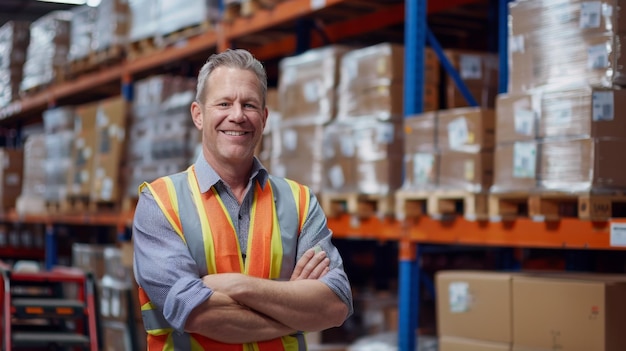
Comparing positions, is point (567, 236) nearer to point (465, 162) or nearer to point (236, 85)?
point (465, 162)

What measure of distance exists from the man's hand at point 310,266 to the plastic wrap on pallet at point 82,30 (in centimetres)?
865

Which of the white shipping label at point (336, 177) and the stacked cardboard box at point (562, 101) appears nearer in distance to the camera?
the stacked cardboard box at point (562, 101)

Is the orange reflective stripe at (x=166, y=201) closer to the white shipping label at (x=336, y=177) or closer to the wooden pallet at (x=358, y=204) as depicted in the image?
the wooden pallet at (x=358, y=204)

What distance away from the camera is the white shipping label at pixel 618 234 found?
4551 mm

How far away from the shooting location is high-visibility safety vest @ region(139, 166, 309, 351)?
110 inches

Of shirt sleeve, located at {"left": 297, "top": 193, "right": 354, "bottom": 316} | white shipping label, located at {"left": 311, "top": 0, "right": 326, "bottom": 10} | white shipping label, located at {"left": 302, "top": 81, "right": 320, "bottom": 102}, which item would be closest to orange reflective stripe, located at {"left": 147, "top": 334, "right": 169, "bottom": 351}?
shirt sleeve, located at {"left": 297, "top": 193, "right": 354, "bottom": 316}

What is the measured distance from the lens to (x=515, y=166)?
507 cm

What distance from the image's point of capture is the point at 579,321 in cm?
466

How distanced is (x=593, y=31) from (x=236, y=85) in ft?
8.50

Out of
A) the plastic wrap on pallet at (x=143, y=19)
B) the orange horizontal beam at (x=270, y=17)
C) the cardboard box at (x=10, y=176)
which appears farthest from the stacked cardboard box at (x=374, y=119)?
the cardboard box at (x=10, y=176)

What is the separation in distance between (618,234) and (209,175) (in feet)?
8.33

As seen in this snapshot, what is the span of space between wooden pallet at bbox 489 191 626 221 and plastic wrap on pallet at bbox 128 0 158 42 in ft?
17.0

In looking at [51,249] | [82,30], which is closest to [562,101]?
[82,30]

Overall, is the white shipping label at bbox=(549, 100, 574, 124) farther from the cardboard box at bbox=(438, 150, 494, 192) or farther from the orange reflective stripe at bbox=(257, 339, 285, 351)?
the orange reflective stripe at bbox=(257, 339, 285, 351)
